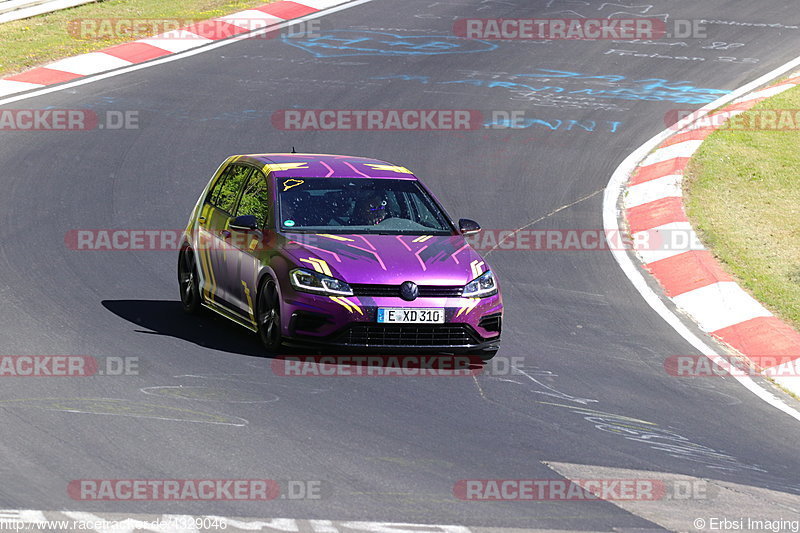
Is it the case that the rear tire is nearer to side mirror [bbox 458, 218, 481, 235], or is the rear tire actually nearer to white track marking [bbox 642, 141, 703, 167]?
side mirror [bbox 458, 218, 481, 235]

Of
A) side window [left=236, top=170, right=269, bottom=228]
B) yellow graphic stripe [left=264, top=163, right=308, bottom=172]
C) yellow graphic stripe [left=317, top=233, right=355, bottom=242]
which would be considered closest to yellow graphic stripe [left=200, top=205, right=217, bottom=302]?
side window [left=236, top=170, right=269, bottom=228]

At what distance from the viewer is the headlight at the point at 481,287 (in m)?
9.94

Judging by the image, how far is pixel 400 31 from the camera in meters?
23.2

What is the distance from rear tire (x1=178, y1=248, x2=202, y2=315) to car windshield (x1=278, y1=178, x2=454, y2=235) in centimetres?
131

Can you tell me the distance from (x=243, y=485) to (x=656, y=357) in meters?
5.01

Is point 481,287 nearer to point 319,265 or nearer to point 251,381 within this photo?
point 319,265

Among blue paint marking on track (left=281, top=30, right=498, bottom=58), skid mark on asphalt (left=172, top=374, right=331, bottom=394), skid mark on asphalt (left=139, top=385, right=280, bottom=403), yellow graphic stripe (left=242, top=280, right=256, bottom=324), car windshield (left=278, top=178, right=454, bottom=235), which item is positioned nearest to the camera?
skid mark on asphalt (left=139, top=385, right=280, bottom=403)

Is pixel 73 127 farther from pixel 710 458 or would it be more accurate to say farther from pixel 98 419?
pixel 710 458

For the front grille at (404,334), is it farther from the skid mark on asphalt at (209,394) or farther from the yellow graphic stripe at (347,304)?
the skid mark on asphalt at (209,394)

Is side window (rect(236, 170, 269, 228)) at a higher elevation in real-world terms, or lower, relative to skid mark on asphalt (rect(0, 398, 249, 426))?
higher

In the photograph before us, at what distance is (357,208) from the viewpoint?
35.6ft

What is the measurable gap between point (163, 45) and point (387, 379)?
44.7 ft

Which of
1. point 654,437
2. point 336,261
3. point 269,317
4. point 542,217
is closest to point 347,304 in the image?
point 336,261

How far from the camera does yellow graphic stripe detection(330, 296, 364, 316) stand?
9.60 m
